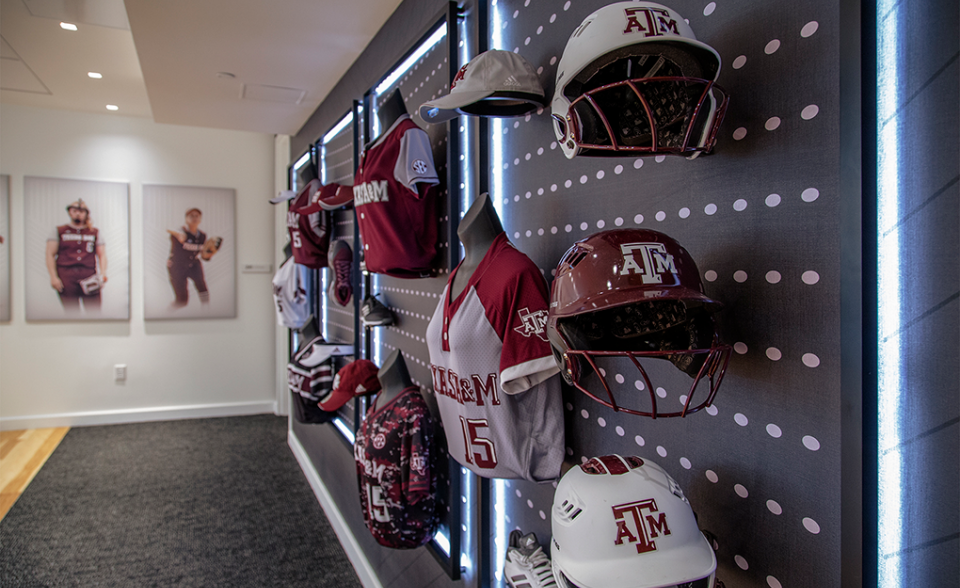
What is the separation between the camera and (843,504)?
70cm

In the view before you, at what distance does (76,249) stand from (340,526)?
3842 millimetres

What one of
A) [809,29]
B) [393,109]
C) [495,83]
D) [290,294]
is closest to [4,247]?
[290,294]

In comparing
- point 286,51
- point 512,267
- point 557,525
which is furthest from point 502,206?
point 286,51

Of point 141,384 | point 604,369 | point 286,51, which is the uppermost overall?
point 286,51

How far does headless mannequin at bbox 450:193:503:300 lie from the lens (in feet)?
4.40

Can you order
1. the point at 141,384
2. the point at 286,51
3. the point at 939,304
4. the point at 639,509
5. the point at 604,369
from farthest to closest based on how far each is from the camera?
the point at 141,384 → the point at 286,51 → the point at 604,369 → the point at 639,509 → the point at 939,304

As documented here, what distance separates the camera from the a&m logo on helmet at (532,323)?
114 cm

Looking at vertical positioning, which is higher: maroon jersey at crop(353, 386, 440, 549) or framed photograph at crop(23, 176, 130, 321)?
framed photograph at crop(23, 176, 130, 321)

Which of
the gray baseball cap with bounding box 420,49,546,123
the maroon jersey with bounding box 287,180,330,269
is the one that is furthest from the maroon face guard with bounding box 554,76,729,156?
the maroon jersey with bounding box 287,180,330,269

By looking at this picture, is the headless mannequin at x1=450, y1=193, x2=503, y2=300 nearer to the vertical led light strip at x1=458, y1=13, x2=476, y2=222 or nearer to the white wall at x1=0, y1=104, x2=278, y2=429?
the vertical led light strip at x1=458, y1=13, x2=476, y2=222

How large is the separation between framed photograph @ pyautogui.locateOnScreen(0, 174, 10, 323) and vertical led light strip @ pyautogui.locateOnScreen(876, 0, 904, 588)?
6.08 meters

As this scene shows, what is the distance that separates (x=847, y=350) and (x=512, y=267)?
26.0 inches

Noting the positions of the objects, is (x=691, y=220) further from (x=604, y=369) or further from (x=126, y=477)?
(x=126, y=477)

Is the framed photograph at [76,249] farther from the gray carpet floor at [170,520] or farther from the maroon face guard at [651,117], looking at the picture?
the maroon face guard at [651,117]
